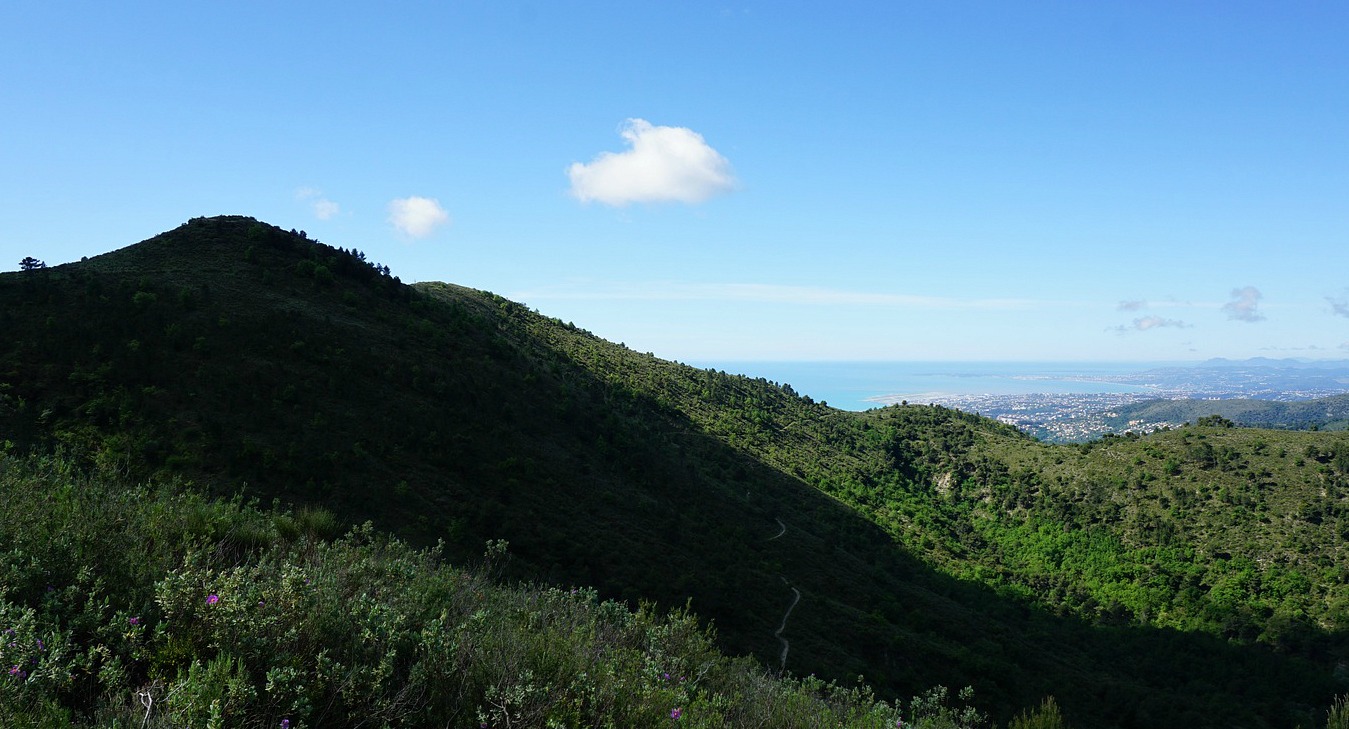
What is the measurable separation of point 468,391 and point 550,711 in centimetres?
3112

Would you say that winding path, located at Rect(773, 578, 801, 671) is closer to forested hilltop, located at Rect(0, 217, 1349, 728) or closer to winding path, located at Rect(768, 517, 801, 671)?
winding path, located at Rect(768, 517, 801, 671)

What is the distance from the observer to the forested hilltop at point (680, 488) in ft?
70.5

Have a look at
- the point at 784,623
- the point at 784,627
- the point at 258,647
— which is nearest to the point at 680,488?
the point at 784,623

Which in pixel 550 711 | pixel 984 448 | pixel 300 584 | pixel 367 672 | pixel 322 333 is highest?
pixel 322 333

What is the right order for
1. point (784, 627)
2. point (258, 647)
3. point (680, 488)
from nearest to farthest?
point (258, 647) → point (784, 627) → point (680, 488)

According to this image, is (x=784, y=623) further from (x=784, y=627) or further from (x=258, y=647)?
(x=258, y=647)

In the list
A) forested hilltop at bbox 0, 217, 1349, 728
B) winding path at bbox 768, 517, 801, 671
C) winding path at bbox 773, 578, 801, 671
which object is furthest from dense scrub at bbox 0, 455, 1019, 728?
winding path at bbox 773, 578, 801, 671

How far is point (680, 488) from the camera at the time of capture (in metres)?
39.4

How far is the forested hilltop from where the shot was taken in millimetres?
21484

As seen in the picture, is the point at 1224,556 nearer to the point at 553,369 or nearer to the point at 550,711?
the point at 553,369

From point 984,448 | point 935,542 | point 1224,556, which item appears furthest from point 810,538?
point 984,448

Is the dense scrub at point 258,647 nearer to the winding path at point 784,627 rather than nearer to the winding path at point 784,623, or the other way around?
the winding path at point 784,623

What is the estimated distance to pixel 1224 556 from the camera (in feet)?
168

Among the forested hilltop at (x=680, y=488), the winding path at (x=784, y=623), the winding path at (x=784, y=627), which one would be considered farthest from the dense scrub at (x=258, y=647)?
the winding path at (x=784, y=627)
